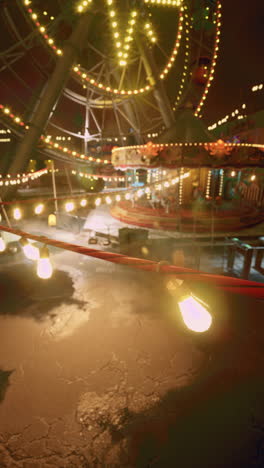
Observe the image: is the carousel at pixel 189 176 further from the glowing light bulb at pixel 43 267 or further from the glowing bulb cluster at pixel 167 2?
the glowing bulb cluster at pixel 167 2

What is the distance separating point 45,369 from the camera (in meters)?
4.59

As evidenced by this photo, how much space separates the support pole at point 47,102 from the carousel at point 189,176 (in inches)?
209

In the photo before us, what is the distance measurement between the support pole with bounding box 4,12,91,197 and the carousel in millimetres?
5312

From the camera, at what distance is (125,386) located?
14.0 feet

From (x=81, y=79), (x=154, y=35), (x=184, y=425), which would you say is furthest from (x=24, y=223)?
(x=154, y=35)

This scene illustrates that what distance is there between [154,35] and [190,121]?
41.5ft

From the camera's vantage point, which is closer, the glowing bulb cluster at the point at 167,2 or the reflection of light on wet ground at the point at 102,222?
the reflection of light on wet ground at the point at 102,222

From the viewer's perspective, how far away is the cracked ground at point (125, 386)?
3301 mm

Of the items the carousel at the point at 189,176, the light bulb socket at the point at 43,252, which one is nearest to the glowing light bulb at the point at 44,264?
the light bulb socket at the point at 43,252

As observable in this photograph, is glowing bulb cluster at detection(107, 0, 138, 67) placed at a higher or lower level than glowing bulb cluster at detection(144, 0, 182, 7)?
lower

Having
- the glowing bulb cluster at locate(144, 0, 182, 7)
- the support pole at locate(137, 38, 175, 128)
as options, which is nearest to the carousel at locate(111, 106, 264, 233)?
the support pole at locate(137, 38, 175, 128)

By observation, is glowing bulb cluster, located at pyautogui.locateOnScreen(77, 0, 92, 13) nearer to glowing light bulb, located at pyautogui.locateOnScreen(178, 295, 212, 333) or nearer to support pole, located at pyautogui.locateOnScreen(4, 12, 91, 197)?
support pole, located at pyautogui.locateOnScreen(4, 12, 91, 197)

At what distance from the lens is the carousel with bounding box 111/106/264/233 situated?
1299 cm

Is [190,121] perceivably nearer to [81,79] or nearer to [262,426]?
[81,79]
